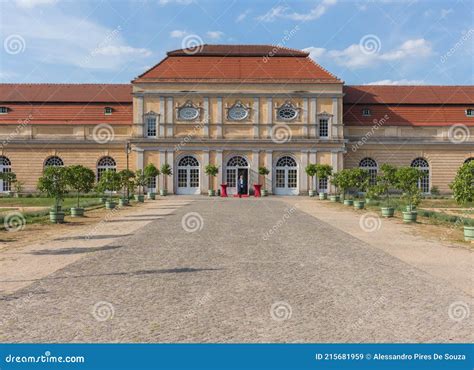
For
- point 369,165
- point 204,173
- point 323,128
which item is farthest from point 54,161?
point 369,165

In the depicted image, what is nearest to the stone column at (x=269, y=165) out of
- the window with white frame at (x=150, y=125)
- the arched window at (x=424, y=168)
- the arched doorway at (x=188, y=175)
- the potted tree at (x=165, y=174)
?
the arched doorway at (x=188, y=175)

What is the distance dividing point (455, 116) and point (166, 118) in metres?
25.5

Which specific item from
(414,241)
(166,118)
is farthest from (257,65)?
(414,241)

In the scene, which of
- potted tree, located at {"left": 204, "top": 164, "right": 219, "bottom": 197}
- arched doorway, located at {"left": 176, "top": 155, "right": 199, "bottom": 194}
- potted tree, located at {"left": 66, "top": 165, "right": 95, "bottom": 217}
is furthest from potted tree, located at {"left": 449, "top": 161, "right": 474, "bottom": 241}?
arched doorway, located at {"left": 176, "top": 155, "right": 199, "bottom": 194}

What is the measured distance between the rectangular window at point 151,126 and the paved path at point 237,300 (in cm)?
3158

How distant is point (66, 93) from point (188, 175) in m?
14.3

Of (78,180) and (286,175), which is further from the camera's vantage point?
(286,175)

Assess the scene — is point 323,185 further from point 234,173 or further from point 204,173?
point 204,173

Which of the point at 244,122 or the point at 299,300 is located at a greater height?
the point at 244,122

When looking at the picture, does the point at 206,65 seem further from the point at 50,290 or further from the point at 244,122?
the point at 50,290

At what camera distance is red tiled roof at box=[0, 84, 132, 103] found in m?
44.1

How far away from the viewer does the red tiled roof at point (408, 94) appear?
4406 cm

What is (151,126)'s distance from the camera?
138 ft

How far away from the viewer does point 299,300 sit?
21.9 ft
